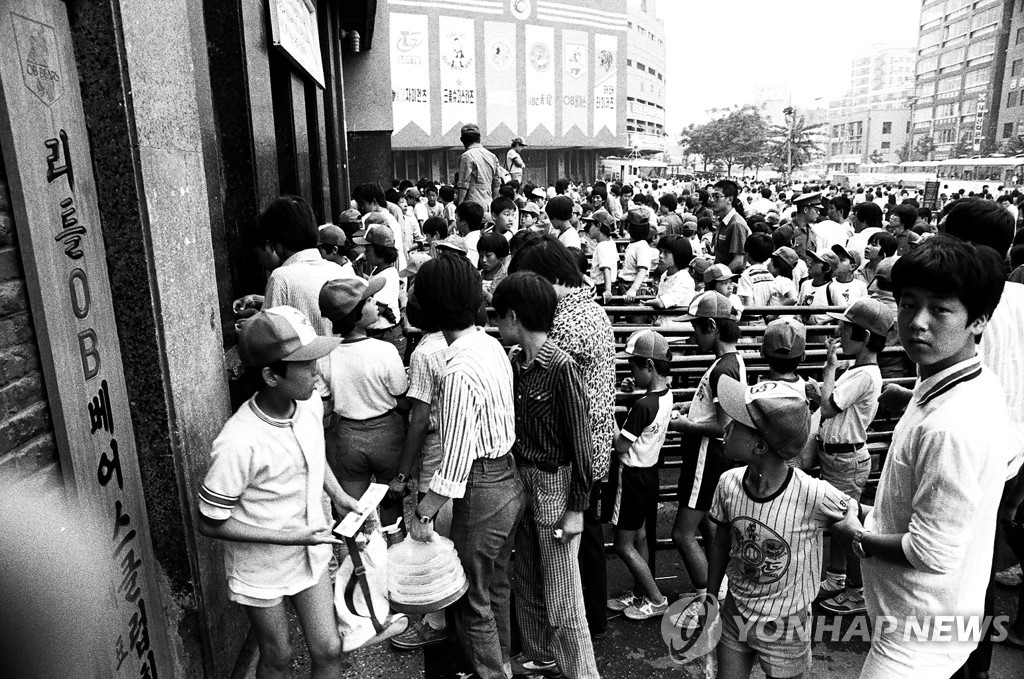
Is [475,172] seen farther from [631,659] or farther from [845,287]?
[631,659]

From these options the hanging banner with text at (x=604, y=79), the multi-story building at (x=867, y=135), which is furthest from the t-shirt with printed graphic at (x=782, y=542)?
the multi-story building at (x=867, y=135)

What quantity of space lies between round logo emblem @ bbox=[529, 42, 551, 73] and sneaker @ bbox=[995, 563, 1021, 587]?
45107mm

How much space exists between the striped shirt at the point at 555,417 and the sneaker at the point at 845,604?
5.77 feet

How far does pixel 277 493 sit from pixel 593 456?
1287mm

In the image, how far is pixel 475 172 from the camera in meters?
8.84

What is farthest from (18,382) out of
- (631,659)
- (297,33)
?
(297,33)

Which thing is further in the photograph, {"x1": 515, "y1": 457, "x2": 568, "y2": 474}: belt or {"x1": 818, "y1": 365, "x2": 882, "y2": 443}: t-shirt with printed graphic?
{"x1": 818, "y1": 365, "x2": 882, "y2": 443}: t-shirt with printed graphic

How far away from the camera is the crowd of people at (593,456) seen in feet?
6.84

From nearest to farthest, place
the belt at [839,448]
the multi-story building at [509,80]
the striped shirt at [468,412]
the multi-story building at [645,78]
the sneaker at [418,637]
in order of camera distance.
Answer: the striped shirt at [468,412] < the sneaker at [418,637] < the belt at [839,448] < the multi-story building at [509,80] < the multi-story building at [645,78]

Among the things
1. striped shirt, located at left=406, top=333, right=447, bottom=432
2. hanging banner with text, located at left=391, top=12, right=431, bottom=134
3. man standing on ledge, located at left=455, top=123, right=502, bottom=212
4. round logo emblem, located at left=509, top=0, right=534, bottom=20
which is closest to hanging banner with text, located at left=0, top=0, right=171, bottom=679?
striped shirt, located at left=406, top=333, right=447, bottom=432

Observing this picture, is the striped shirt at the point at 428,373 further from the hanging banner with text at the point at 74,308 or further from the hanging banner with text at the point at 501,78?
the hanging banner with text at the point at 501,78

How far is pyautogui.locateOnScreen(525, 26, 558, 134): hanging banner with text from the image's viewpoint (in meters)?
45.0

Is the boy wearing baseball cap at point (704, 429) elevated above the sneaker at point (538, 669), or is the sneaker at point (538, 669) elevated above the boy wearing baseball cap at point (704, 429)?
the boy wearing baseball cap at point (704, 429)

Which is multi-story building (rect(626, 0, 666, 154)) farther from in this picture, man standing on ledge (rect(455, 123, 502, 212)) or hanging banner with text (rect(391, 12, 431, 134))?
man standing on ledge (rect(455, 123, 502, 212))
